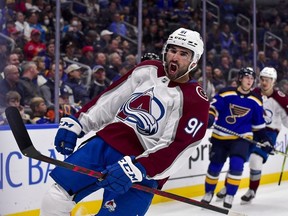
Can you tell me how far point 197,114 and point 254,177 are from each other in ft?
10.1

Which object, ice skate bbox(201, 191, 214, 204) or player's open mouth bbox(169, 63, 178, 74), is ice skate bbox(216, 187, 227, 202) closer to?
ice skate bbox(201, 191, 214, 204)

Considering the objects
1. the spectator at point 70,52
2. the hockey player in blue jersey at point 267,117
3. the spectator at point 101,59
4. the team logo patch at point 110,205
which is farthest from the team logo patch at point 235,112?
the team logo patch at point 110,205

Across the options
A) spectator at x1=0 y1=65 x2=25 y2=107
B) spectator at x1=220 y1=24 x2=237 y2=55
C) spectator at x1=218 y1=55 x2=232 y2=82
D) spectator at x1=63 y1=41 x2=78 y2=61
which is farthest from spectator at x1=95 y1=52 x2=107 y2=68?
spectator at x1=220 y1=24 x2=237 y2=55

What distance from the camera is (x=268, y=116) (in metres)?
5.39

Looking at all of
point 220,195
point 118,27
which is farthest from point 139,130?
point 118,27

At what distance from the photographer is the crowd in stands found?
4109 millimetres

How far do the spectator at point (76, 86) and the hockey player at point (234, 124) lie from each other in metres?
1.00

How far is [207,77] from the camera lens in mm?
5836

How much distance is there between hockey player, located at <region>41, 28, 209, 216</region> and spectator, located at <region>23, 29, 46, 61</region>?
2.14 meters

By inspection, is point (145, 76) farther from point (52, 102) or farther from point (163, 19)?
point (163, 19)

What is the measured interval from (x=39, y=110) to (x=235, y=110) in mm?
1583

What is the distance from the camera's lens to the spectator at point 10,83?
375 centimetres

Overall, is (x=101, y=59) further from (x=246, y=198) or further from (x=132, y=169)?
(x=132, y=169)

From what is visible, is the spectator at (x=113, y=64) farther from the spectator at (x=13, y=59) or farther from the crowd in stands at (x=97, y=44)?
the spectator at (x=13, y=59)
